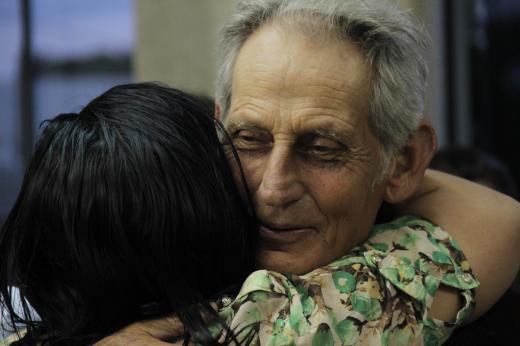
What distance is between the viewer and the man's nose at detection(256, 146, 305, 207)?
251 cm

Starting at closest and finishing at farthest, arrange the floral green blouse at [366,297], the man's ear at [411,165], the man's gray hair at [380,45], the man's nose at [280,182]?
the floral green blouse at [366,297]
the man's nose at [280,182]
the man's gray hair at [380,45]
the man's ear at [411,165]

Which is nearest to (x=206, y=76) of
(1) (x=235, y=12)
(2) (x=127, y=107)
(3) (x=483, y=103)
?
(3) (x=483, y=103)

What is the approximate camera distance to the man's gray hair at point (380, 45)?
A: 2.66 meters

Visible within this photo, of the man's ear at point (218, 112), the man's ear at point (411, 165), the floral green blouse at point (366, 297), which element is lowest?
the floral green blouse at point (366, 297)

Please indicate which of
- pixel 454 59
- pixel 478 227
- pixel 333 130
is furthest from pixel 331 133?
pixel 454 59

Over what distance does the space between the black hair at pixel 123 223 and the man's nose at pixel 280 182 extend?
0.23ft

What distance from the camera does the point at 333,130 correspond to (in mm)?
2582

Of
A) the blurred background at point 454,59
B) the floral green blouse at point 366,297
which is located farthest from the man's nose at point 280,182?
the blurred background at point 454,59

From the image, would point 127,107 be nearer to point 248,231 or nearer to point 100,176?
point 100,176

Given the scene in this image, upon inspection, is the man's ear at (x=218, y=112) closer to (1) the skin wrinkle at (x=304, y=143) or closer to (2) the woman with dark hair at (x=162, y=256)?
(1) the skin wrinkle at (x=304, y=143)

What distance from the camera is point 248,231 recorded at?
98.3 inches

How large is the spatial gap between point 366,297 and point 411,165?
0.59 m

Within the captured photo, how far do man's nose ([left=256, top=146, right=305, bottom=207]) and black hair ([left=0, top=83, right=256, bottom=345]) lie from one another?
2.8 inches

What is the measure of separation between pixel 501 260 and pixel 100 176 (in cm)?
112
